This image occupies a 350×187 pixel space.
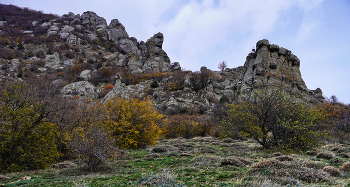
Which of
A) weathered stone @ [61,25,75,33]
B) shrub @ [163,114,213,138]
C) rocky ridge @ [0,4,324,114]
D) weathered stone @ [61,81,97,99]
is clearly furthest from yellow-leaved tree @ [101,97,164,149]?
weathered stone @ [61,25,75,33]

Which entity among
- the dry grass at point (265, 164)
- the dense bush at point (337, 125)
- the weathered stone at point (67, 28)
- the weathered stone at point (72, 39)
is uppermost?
the weathered stone at point (67, 28)

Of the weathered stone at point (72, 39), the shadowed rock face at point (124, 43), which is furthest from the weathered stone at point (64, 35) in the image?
the weathered stone at point (72, 39)

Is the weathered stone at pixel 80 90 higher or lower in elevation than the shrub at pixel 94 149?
higher

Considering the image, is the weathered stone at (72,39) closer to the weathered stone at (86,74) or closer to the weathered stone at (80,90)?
the weathered stone at (86,74)

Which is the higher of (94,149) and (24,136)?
(24,136)

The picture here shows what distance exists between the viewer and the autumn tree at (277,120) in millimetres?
11672

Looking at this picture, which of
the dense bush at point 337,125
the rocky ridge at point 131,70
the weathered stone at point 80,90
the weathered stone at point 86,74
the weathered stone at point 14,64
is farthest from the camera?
the weathered stone at point 86,74

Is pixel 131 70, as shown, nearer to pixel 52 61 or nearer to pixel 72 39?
pixel 52 61

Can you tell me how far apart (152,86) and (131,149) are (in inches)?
1221

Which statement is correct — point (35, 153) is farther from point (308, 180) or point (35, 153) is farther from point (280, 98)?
point (280, 98)

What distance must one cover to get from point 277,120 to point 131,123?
34.4 feet

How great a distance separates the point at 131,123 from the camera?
15180mm

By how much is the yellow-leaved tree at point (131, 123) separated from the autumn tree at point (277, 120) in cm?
650

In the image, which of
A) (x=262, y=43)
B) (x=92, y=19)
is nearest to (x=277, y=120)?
(x=262, y=43)
